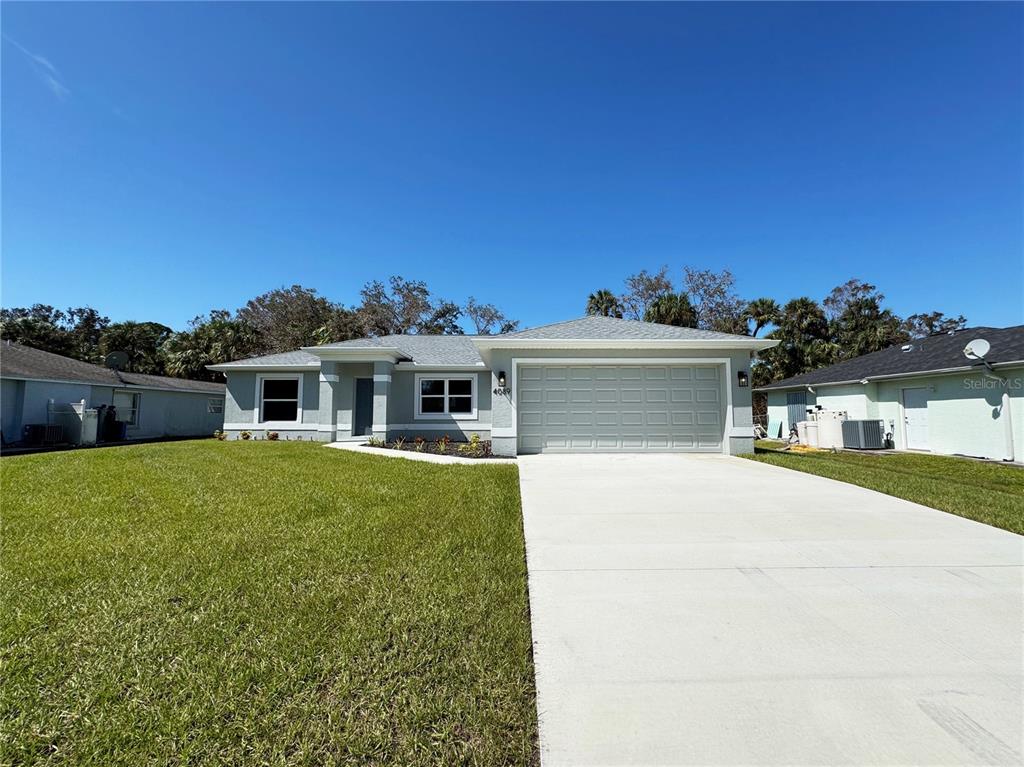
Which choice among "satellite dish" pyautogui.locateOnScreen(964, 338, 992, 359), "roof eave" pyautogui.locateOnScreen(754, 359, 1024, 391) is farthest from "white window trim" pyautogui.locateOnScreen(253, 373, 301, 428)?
"satellite dish" pyautogui.locateOnScreen(964, 338, 992, 359)

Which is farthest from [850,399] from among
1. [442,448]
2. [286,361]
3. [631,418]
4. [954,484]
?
[286,361]

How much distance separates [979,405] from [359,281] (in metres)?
32.4

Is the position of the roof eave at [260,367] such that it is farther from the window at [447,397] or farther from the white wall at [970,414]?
the white wall at [970,414]

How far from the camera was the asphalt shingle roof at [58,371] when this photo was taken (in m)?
14.4

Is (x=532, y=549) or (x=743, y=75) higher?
(x=743, y=75)

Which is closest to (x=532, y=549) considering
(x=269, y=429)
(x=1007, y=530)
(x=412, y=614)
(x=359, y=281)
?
(x=412, y=614)

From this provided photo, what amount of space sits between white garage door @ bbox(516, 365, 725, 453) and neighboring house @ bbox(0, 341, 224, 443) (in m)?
16.9

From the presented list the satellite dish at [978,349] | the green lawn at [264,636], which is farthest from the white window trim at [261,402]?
the satellite dish at [978,349]

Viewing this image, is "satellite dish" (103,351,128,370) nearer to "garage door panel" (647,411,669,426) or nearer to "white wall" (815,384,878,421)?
"garage door panel" (647,411,669,426)

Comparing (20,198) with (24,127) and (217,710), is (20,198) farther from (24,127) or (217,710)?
(217,710)

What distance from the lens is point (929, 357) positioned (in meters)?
14.9

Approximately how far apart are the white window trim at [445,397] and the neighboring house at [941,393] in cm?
1445

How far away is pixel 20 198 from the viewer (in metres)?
9.42

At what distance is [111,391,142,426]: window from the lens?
1806 cm
